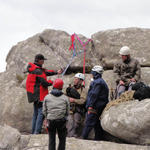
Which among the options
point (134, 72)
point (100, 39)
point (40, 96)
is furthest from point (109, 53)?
point (40, 96)

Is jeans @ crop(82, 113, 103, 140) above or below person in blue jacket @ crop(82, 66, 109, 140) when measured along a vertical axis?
below

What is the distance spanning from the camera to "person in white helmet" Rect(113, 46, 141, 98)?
9.42 m

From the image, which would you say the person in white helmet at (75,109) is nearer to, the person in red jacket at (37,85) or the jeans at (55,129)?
the person in red jacket at (37,85)

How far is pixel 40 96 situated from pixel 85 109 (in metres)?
1.83

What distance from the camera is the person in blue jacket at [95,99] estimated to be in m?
8.28

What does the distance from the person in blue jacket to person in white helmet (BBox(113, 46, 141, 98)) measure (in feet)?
3.80

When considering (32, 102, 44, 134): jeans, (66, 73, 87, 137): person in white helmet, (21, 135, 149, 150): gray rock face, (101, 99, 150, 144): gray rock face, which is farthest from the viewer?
(66, 73, 87, 137): person in white helmet

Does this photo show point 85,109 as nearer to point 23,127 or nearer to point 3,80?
point 23,127

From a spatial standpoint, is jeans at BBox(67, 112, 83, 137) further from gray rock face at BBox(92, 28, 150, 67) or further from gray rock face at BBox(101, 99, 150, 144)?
gray rock face at BBox(92, 28, 150, 67)

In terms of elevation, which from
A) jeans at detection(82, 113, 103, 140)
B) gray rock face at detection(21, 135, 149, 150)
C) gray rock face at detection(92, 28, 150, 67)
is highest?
gray rock face at detection(92, 28, 150, 67)

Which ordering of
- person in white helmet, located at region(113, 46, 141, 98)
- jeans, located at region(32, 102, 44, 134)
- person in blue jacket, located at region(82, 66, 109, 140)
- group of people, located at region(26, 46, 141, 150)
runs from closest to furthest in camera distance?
1. person in blue jacket, located at region(82, 66, 109, 140)
2. group of people, located at region(26, 46, 141, 150)
3. jeans, located at region(32, 102, 44, 134)
4. person in white helmet, located at region(113, 46, 141, 98)

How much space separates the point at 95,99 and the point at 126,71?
221cm

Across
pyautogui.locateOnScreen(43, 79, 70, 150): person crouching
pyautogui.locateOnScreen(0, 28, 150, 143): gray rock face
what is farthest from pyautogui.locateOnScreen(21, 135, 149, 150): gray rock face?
pyautogui.locateOnScreen(0, 28, 150, 143): gray rock face

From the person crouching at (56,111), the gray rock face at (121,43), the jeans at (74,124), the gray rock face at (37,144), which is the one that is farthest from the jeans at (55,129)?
the gray rock face at (121,43)
